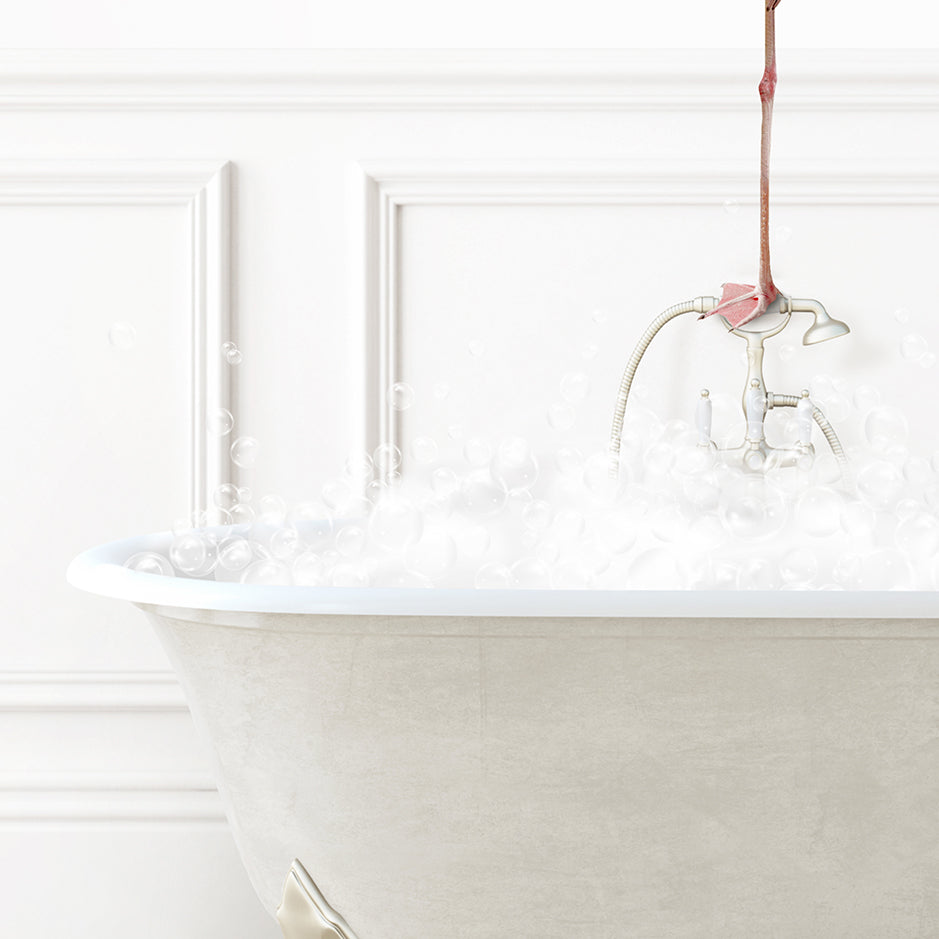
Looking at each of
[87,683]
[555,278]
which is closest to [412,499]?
Result: [555,278]

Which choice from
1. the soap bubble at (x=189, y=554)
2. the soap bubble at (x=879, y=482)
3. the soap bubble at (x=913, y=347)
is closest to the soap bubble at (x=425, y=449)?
the soap bubble at (x=189, y=554)

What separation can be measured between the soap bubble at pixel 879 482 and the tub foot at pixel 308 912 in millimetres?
732

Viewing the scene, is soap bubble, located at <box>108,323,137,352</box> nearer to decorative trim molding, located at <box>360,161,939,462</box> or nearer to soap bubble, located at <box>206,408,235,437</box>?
soap bubble, located at <box>206,408,235,437</box>

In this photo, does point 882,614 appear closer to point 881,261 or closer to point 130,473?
point 881,261

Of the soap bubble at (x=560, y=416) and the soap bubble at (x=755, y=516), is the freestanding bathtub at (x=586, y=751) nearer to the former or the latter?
the soap bubble at (x=755, y=516)

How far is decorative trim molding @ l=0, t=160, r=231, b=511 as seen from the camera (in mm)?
1525

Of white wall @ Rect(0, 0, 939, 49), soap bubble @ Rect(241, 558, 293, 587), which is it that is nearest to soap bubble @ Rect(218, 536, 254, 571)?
soap bubble @ Rect(241, 558, 293, 587)

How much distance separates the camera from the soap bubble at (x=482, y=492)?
121 centimetres

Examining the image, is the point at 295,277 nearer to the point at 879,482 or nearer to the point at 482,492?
the point at 482,492

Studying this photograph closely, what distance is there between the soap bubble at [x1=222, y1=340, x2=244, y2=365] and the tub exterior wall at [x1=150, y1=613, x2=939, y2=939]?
716 millimetres

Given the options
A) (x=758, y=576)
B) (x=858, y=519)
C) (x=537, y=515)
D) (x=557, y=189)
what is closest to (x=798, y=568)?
(x=758, y=576)

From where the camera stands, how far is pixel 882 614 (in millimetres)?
753

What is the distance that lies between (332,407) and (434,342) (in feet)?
0.64

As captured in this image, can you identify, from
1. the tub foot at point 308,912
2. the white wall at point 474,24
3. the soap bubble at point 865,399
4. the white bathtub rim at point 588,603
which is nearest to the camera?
the white bathtub rim at point 588,603
